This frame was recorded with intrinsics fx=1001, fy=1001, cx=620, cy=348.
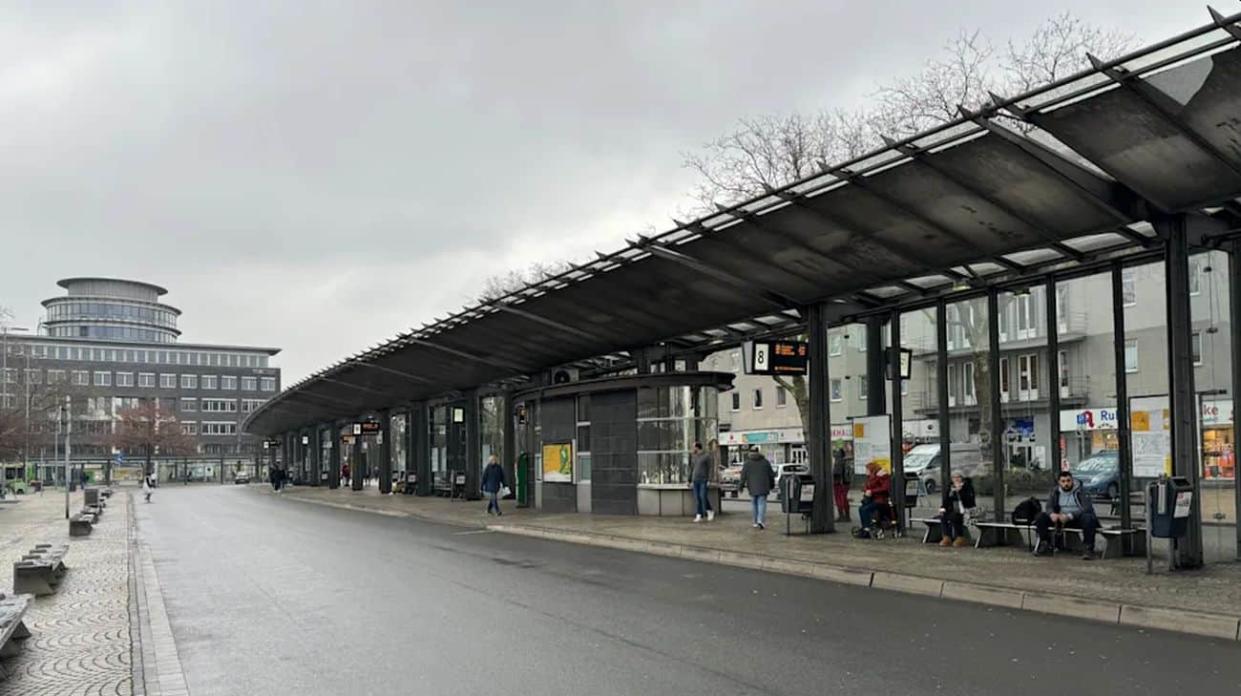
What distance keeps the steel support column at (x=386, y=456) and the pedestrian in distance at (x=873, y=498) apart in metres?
31.0

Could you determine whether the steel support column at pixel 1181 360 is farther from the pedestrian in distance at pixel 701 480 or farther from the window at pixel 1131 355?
the pedestrian in distance at pixel 701 480

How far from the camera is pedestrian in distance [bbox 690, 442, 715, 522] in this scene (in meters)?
21.6

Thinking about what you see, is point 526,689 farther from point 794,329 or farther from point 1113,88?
point 794,329

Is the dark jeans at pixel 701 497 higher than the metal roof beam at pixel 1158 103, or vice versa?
the metal roof beam at pixel 1158 103

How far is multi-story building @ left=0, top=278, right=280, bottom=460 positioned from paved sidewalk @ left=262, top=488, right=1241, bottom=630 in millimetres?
95792

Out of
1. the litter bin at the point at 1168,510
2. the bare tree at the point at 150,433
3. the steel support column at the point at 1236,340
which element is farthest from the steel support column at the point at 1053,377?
the bare tree at the point at 150,433

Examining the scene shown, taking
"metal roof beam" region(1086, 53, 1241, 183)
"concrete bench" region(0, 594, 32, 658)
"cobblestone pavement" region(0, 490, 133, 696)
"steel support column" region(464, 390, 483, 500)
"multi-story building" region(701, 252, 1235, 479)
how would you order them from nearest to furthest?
"cobblestone pavement" region(0, 490, 133, 696) → "concrete bench" region(0, 594, 32, 658) → "metal roof beam" region(1086, 53, 1241, 183) → "multi-story building" region(701, 252, 1235, 479) → "steel support column" region(464, 390, 483, 500)

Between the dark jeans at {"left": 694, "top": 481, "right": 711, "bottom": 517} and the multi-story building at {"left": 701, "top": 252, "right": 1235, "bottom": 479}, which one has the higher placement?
the multi-story building at {"left": 701, "top": 252, "right": 1235, "bottom": 479}

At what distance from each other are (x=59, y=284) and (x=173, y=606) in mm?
141364

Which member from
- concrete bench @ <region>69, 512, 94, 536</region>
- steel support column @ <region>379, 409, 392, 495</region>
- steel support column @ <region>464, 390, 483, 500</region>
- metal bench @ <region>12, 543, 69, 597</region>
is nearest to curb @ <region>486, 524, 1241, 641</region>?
metal bench @ <region>12, 543, 69, 597</region>

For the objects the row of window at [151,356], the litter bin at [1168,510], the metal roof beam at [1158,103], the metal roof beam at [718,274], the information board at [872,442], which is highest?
the row of window at [151,356]

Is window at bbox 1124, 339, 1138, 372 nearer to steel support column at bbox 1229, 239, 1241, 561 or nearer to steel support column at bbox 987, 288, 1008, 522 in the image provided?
steel support column at bbox 1229, 239, 1241, 561

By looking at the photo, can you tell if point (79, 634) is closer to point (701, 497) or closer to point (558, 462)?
point (701, 497)

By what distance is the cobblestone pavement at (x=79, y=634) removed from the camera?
7801mm
